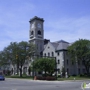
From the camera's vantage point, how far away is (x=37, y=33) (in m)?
84.3

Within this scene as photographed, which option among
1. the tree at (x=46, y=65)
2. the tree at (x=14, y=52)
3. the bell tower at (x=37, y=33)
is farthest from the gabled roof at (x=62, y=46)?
the tree at (x=46, y=65)

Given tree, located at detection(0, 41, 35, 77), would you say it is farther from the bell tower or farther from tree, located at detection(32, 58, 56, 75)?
tree, located at detection(32, 58, 56, 75)

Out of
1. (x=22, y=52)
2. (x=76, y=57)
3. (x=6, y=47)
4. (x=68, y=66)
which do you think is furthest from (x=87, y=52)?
(x=6, y=47)

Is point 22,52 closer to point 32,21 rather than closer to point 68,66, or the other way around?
point 68,66

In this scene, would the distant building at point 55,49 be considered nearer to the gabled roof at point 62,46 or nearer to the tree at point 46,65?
the gabled roof at point 62,46

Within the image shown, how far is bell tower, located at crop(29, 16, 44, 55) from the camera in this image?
83.3 meters

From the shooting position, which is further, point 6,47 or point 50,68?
point 6,47

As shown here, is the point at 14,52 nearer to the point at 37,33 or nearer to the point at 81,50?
the point at 37,33

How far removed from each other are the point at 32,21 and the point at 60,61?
23.8 m

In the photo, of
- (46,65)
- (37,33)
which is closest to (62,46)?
(37,33)

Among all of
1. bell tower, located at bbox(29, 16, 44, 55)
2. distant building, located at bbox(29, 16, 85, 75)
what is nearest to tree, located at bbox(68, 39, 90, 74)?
distant building, located at bbox(29, 16, 85, 75)

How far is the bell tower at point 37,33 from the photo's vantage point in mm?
83256

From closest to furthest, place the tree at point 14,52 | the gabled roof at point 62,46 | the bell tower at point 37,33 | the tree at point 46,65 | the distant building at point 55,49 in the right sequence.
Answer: the tree at point 46,65
the tree at point 14,52
the distant building at point 55,49
the gabled roof at point 62,46
the bell tower at point 37,33

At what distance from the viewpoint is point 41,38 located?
85.1 m
